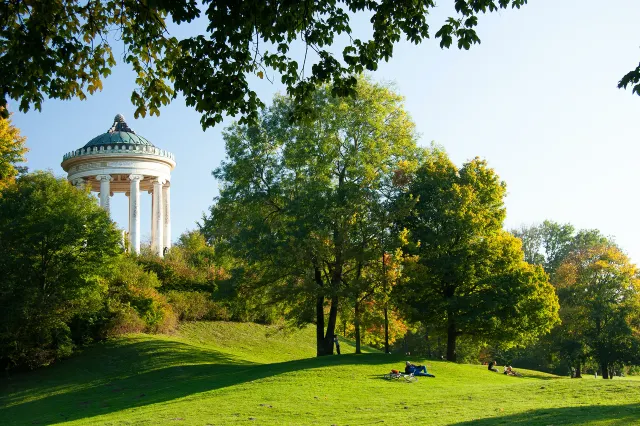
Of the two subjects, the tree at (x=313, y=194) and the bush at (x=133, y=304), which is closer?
the tree at (x=313, y=194)

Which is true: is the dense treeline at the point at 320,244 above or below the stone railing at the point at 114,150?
below

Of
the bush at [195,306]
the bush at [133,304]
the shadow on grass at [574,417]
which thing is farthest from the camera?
the bush at [195,306]

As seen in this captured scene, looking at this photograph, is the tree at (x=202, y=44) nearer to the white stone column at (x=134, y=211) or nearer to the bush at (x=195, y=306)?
the bush at (x=195, y=306)

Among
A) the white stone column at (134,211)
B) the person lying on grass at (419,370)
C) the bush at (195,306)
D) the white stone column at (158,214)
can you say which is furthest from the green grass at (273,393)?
the white stone column at (158,214)

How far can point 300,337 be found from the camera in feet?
155

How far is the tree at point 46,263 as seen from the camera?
3244 cm

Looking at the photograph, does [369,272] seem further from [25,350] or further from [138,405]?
[25,350]

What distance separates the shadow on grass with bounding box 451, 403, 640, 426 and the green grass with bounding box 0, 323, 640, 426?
2 centimetres

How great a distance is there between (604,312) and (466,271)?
56.9 ft

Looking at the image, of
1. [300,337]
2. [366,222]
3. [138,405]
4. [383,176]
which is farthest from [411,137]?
[138,405]

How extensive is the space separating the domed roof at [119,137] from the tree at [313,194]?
57.1ft

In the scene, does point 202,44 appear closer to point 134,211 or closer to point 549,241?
point 134,211

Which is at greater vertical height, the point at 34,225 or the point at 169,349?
the point at 34,225

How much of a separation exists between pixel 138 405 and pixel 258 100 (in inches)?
598
